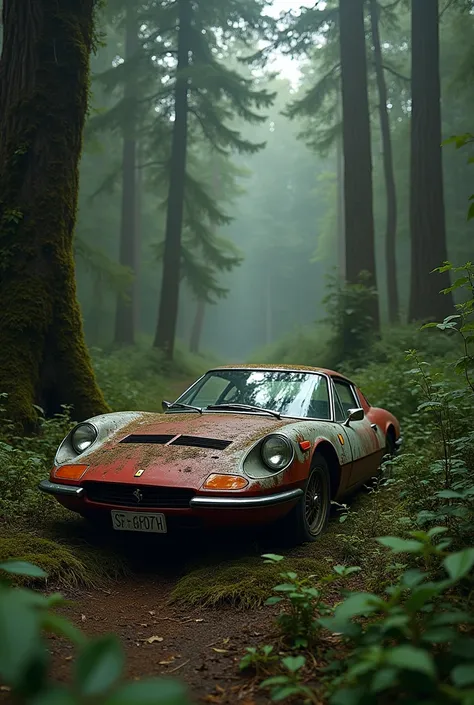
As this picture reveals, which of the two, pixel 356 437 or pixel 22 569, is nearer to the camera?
pixel 22 569

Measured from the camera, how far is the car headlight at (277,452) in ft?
14.1

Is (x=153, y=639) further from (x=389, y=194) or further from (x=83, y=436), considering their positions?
(x=389, y=194)

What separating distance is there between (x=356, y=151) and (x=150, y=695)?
15089mm

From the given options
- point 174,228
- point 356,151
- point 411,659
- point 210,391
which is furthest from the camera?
point 174,228

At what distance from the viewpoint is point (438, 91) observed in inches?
562

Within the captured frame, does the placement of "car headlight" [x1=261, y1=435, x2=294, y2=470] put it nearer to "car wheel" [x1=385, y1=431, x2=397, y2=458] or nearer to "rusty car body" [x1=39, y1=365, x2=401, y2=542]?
"rusty car body" [x1=39, y1=365, x2=401, y2=542]

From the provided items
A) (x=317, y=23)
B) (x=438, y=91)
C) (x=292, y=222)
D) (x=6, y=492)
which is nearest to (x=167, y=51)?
(x=317, y=23)

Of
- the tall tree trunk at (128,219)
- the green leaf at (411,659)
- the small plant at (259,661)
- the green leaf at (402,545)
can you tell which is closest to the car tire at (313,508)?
the small plant at (259,661)

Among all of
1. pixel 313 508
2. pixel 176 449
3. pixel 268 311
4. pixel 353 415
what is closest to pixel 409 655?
pixel 176 449

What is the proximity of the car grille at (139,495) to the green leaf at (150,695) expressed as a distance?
9.19 feet

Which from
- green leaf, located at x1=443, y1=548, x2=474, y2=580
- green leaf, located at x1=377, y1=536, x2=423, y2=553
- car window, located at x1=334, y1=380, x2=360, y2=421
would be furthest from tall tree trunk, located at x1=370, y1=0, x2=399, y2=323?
green leaf, located at x1=443, y1=548, x2=474, y2=580

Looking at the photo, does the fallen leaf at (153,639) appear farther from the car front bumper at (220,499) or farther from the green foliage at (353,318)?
the green foliage at (353,318)

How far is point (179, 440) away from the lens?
4629mm

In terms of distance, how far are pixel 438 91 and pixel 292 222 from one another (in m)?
44.8
